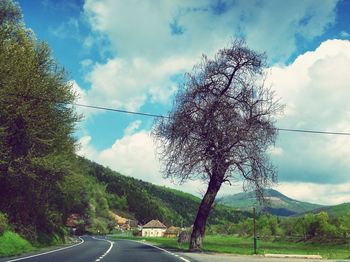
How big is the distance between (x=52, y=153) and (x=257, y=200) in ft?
45.4

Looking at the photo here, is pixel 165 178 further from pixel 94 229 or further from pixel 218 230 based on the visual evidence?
pixel 218 230

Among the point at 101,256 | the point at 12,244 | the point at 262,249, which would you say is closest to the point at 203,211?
the point at 262,249

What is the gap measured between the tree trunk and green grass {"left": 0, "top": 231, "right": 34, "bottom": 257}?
1074cm

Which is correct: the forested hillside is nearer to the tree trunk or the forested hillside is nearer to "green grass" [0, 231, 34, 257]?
"green grass" [0, 231, 34, 257]

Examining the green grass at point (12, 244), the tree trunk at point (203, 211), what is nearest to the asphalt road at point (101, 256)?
the green grass at point (12, 244)

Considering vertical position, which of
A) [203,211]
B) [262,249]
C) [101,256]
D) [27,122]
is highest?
[27,122]

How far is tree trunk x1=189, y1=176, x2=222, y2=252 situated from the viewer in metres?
29.8

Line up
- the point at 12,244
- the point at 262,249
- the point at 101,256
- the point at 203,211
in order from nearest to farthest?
the point at 101,256
the point at 12,244
the point at 203,211
the point at 262,249

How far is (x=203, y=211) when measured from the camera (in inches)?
1186

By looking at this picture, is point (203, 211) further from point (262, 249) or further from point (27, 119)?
point (27, 119)

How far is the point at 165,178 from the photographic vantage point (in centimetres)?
3031

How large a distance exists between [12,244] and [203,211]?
40.3ft

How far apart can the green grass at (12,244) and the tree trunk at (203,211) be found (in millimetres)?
10743

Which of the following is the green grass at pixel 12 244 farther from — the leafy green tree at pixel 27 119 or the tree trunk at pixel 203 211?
the tree trunk at pixel 203 211
